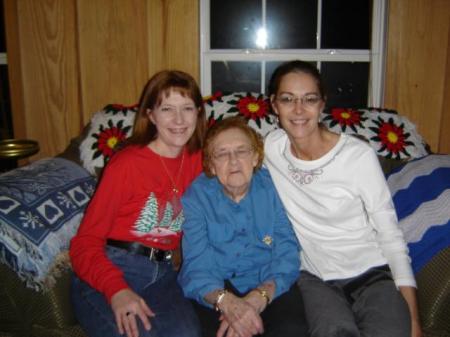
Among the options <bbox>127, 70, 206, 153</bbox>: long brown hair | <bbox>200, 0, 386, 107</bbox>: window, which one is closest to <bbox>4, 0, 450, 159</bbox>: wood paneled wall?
<bbox>200, 0, 386, 107</bbox>: window

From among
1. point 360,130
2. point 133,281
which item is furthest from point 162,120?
point 360,130

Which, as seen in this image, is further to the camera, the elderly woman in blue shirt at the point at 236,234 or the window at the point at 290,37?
the window at the point at 290,37

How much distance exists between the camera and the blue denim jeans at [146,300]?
121 cm

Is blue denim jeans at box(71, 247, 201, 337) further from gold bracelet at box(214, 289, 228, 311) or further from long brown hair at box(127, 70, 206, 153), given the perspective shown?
long brown hair at box(127, 70, 206, 153)

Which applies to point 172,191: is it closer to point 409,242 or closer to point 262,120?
point 262,120

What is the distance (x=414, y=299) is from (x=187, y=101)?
0.99m

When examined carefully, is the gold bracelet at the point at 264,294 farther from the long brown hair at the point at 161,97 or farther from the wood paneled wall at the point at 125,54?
the wood paneled wall at the point at 125,54

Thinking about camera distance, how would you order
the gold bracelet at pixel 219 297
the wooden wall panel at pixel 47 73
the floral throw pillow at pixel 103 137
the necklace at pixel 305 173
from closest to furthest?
1. the gold bracelet at pixel 219 297
2. the necklace at pixel 305 173
3. the floral throw pillow at pixel 103 137
4. the wooden wall panel at pixel 47 73

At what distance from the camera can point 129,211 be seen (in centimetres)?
143

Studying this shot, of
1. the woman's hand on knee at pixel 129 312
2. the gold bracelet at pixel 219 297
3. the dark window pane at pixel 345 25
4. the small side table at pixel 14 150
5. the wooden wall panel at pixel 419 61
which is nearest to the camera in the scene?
the woman's hand on knee at pixel 129 312

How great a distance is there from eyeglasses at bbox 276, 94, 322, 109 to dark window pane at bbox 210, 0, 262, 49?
3.84ft

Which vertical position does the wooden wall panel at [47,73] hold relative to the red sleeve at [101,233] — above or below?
above

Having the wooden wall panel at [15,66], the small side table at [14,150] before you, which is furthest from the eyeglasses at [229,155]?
the wooden wall panel at [15,66]

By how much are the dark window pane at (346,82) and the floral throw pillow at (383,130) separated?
1.78ft
